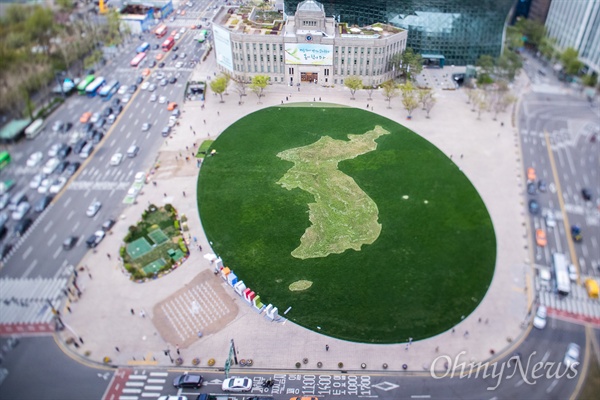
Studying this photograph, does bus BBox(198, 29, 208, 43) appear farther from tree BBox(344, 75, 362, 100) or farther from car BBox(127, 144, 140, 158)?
car BBox(127, 144, 140, 158)

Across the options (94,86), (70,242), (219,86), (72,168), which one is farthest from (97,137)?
(70,242)

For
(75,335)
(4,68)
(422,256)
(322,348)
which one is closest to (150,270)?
(75,335)

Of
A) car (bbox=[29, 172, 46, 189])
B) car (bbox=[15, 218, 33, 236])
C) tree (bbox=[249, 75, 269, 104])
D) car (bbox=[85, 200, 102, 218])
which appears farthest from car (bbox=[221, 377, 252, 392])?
tree (bbox=[249, 75, 269, 104])

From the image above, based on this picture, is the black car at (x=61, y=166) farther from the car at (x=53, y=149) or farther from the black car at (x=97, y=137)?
the black car at (x=97, y=137)

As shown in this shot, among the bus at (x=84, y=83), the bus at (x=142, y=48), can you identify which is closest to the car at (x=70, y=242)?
the bus at (x=84, y=83)

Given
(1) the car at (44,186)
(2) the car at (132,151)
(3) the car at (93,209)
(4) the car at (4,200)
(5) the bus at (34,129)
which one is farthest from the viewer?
(5) the bus at (34,129)
